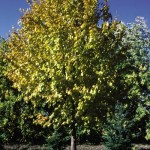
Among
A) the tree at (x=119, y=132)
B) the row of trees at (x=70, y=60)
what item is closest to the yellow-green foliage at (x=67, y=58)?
the row of trees at (x=70, y=60)

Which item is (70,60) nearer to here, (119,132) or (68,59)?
(68,59)

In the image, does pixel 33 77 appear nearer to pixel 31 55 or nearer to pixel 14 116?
pixel 31 55

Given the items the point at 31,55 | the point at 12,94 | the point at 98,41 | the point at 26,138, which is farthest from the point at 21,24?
the point at 26,138

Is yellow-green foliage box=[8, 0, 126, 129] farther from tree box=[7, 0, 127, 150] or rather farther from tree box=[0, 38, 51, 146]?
tree box=[0, 38, 51, 146]

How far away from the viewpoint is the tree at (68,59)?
1510 centimetres

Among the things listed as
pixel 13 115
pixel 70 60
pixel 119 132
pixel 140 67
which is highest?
pixel 140 67

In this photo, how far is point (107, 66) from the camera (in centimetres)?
1545

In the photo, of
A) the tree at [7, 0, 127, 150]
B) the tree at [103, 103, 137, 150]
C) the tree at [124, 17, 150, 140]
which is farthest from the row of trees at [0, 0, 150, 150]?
the tree at [124, 17, 150, 140]

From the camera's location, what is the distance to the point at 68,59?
1522cm

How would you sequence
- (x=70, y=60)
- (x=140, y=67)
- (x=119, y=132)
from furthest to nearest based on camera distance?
(x=140, y=67) < (x=119, y=132) < (x=70, y=60)

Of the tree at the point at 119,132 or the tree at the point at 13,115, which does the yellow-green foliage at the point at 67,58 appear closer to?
the tree at the point at 119,132

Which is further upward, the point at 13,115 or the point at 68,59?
the point at 13,115

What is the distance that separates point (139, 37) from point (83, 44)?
55.8 ft

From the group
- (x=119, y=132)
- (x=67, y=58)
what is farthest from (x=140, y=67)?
(x=67, y=58)
